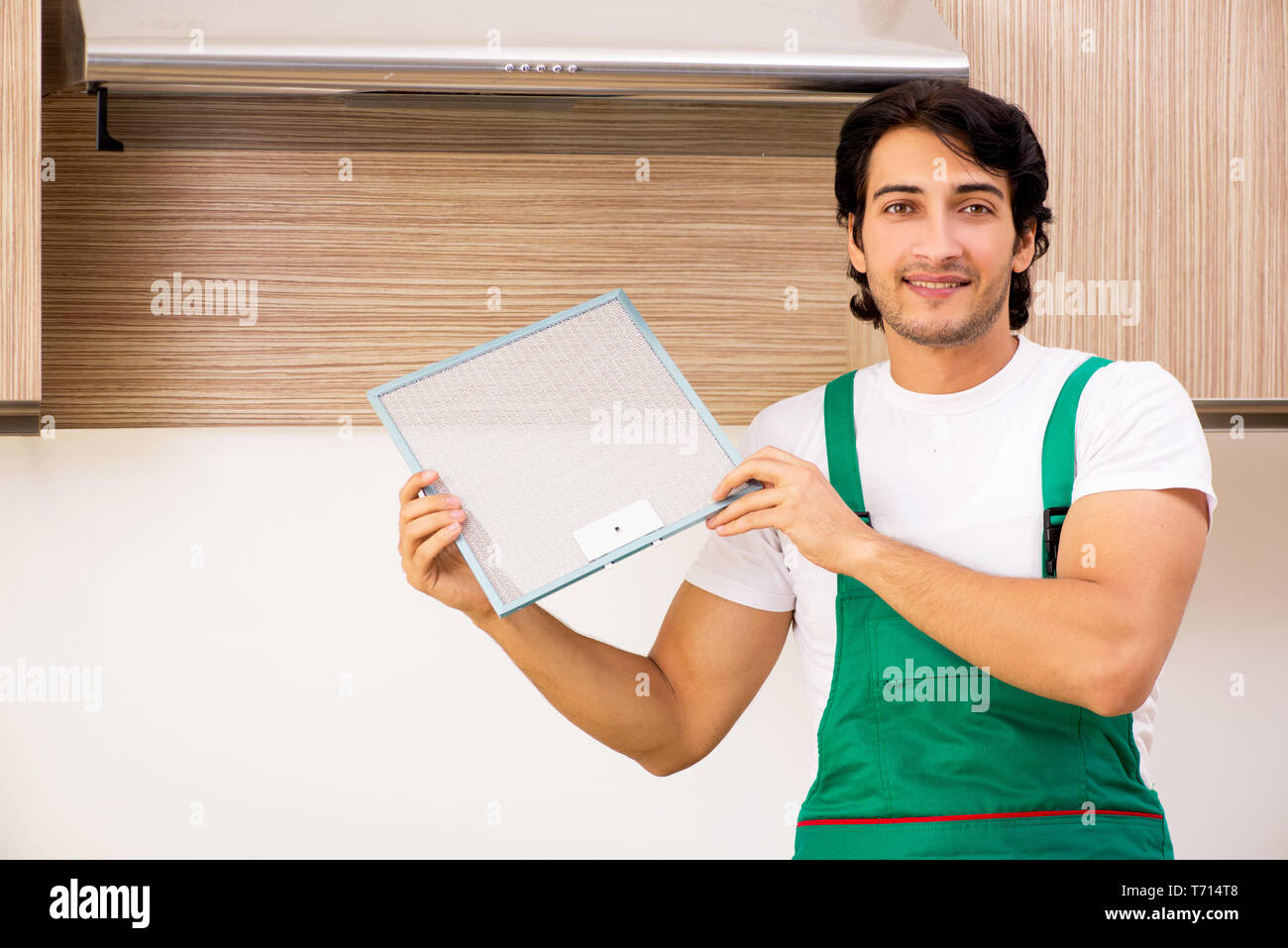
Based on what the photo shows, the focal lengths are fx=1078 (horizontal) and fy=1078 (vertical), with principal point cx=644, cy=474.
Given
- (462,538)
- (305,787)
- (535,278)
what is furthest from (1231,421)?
(305,787)

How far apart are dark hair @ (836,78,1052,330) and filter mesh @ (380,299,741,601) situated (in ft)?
0.97

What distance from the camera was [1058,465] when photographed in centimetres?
101

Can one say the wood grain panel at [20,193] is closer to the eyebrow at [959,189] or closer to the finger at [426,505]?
the finger at [426,505]

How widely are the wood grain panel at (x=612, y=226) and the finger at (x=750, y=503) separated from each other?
0.52m

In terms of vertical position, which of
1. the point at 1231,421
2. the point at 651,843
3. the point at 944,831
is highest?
the point at 1231,421

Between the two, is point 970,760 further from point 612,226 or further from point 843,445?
point 612,226

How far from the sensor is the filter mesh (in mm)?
999

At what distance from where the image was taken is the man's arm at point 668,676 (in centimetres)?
110

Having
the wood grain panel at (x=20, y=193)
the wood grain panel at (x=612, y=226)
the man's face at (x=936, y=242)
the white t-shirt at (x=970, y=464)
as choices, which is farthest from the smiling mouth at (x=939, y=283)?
the wood grain panel at (x=20, y=193)

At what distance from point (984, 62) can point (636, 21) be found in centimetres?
46

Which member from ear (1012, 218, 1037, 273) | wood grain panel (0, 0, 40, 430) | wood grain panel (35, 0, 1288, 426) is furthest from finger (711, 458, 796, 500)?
wood grain panel (0, 0, 40, 430)

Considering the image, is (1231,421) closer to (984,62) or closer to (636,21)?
(984,62)
